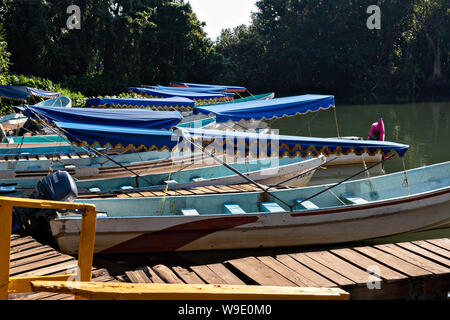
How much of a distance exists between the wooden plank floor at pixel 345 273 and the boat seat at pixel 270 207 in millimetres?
2356

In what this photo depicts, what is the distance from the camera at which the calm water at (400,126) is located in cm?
1633

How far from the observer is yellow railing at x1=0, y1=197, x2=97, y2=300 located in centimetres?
277

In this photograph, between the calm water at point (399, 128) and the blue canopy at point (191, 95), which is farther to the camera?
the blue canopy at point (191, 95)

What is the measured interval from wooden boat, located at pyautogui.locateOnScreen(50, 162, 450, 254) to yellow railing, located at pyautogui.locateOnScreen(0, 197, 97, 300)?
3856mm

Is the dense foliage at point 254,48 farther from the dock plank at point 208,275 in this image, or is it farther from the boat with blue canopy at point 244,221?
the dock plank at point 208,275

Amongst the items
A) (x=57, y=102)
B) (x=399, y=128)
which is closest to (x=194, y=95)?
(x=57, y=102)

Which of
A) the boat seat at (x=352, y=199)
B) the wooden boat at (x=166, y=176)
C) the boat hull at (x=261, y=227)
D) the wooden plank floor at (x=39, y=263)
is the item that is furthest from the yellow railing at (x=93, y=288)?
the wooden boat at (x=166, y=176)

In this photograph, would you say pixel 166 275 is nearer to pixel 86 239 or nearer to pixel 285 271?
pixel 285 271

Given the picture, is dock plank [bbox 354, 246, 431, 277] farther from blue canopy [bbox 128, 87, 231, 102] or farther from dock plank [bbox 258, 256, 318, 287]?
blue canopy [bbox 128, 87, 231, 102]

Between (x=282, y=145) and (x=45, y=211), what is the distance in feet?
12.8

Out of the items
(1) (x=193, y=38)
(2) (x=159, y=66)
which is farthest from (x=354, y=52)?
(2) (x=159, y=66)

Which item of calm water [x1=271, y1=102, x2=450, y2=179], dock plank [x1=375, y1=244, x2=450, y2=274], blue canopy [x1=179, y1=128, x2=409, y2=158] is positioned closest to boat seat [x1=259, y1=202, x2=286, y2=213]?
blue canopy [x1=179, y1=128, x2=409, y2=158]

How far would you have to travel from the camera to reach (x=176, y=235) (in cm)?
730
